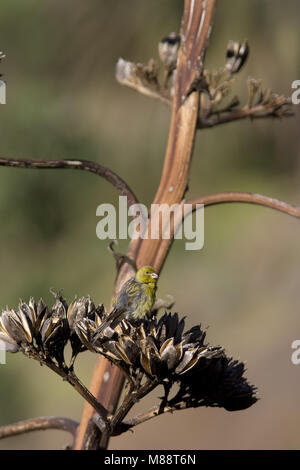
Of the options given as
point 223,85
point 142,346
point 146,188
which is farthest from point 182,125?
point 146,188

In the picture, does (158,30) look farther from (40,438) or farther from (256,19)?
(40,438)

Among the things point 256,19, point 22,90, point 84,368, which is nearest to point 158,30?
point 256,19

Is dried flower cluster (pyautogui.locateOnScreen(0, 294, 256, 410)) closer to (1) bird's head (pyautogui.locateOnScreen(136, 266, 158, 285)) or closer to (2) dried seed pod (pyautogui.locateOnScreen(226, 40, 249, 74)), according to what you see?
(1) bird's head (pyautogui.locateOnScreen(136, 266, 158, 285))

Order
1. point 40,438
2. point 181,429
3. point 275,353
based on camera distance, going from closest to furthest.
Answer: point 275,353
point 181,429
point 40,438

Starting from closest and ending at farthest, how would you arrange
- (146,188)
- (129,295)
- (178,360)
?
1. (178,360)
2. (129,295)
3. (146,188)

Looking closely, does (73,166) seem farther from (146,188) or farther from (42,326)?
(146,188)

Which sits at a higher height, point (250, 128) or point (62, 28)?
point (62, 28)

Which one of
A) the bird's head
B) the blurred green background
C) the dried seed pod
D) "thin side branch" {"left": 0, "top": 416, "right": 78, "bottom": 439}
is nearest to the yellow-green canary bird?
the bird's head

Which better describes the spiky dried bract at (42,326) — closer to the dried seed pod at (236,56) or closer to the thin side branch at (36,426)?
the thin side branch at (36,426)
